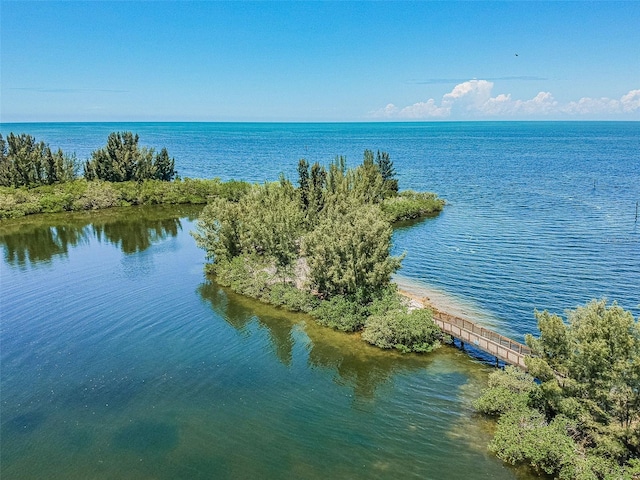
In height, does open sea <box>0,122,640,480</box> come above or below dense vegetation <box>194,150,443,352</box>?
below

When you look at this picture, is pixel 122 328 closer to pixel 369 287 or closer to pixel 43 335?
pixel 43 335

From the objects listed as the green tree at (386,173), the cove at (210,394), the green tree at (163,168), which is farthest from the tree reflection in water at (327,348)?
the green tree at (163,168)

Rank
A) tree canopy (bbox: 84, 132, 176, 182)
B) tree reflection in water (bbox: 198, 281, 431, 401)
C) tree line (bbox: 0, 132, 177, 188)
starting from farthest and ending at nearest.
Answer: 1. tree canopy (bbox: 84, 132, 176, 182)
2. tree line (bbox: 0, 132, 177, 188)
3. tree reflection in water (bbox: 198, 281, 431, 401)

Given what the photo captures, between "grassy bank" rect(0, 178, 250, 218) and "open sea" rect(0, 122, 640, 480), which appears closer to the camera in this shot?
"open sea" rect(0, 122, 640, 480)

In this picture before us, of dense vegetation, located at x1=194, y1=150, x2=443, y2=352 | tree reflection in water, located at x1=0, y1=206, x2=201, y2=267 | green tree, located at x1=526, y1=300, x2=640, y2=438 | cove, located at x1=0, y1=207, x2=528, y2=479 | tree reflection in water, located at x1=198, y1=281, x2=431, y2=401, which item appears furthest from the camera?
tree reflection in water, located at x1=0, y1=206, x2=201, y2=267

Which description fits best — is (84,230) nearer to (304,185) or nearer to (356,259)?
(304,185)

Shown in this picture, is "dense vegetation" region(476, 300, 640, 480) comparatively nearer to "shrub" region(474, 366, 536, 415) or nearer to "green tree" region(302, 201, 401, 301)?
"shrub" region(474, 366, 536, 415)

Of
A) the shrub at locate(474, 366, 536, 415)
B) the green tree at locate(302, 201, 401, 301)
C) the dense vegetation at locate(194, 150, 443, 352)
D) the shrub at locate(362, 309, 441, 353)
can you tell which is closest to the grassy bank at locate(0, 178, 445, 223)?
the dense vegetation at locate(194, 150, 443, 352)

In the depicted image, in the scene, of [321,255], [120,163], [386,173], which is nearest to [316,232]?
[321,255]
